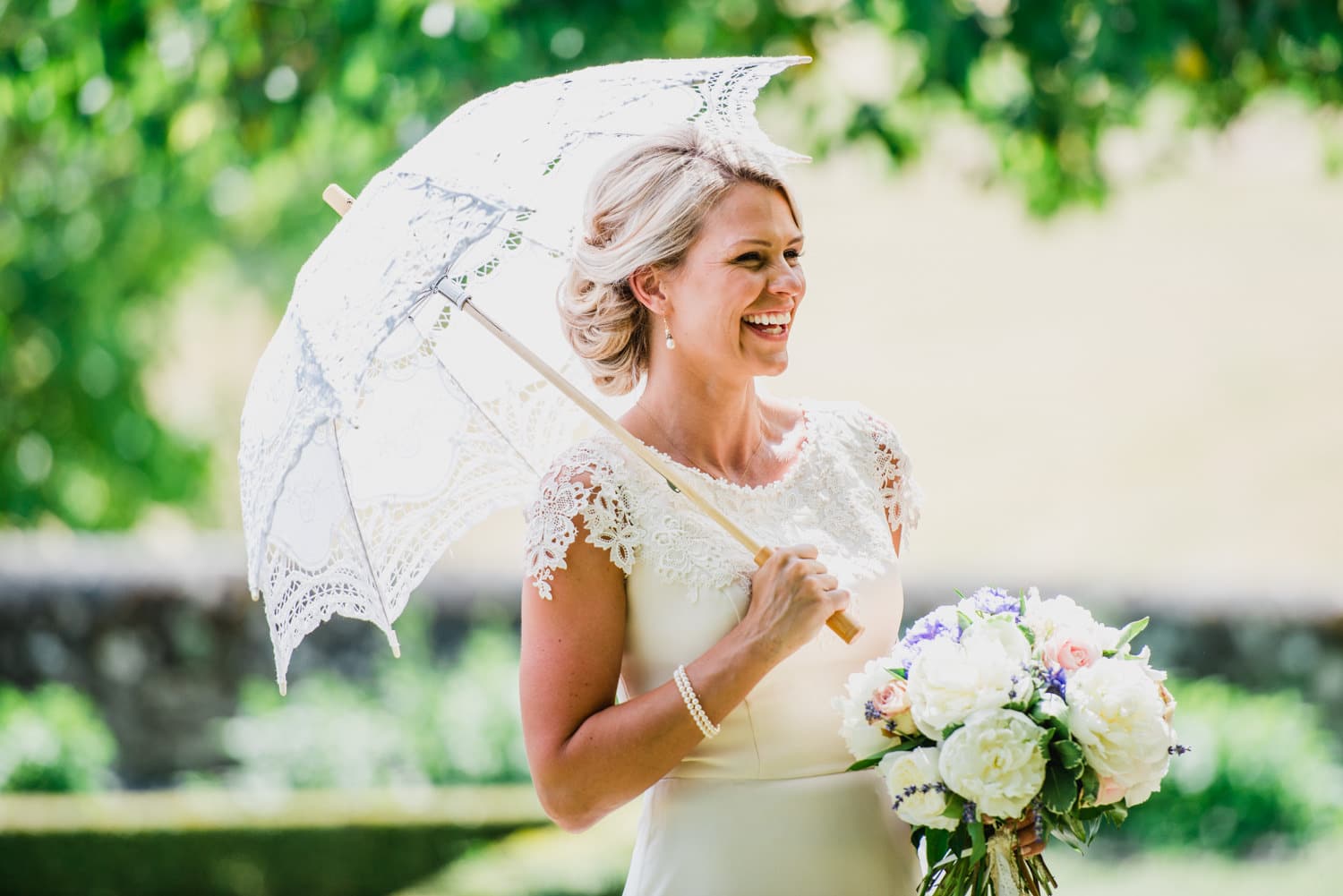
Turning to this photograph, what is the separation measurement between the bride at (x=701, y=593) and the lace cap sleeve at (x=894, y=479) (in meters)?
0.16

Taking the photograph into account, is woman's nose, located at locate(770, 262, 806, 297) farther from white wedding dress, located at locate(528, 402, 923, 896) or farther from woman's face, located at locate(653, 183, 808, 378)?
white wedding dress, located at locate(528, 402, 923, 896)

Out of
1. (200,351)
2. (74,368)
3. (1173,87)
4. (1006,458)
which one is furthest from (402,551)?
(1006,458)

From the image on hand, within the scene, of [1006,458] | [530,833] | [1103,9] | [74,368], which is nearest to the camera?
[1103,9]

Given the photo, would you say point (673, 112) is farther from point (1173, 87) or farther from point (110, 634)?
point (110, 634)

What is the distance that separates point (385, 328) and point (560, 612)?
0.59 m

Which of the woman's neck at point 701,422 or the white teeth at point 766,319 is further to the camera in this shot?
the woman's neck at point 701,422

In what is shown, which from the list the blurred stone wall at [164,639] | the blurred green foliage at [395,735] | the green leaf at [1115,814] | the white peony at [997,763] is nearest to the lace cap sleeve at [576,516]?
the white peony at [997,763]

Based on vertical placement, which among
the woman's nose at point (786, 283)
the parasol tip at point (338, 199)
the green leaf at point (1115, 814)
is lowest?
the green leaf at point (1115, 814)

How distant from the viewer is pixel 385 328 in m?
2.69

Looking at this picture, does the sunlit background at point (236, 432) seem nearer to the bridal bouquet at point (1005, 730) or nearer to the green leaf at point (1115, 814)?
the bridal bouquet at point (1005, 730)

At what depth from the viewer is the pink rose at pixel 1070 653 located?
2.65m

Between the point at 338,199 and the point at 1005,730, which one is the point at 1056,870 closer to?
the point at 1005,730

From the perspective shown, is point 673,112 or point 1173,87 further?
point 1173,87

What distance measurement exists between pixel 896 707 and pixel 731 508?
1.90 feet
